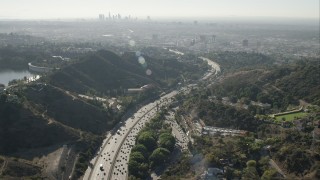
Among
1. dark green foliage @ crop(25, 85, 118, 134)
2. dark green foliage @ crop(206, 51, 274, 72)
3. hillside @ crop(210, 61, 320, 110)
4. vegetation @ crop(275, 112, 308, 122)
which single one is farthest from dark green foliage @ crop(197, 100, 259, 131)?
dark green foliage @ crop(206, 51, 274, 72)

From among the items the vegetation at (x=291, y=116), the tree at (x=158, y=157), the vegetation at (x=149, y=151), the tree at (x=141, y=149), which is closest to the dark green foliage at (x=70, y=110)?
the vegetation at (x=149, y=151)

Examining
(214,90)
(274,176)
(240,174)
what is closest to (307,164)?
(274,176)

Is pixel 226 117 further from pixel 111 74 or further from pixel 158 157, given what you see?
pixel 111 74

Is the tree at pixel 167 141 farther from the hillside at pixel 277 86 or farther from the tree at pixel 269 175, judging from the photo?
the hillside at pixel 277 86

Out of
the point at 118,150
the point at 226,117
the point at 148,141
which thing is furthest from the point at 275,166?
the point at 118,150

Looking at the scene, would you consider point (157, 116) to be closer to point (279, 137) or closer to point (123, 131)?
point (123, 131)

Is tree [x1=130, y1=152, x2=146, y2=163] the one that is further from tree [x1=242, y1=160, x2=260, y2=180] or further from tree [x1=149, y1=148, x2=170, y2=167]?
tree [x1=242, y1=160, x2=260, y2=180]

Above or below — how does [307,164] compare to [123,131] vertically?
above

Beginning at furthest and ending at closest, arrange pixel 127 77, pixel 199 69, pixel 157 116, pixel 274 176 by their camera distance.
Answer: pixel 199 69 < pixel 127 77 < pixel 157 116 < pixel 274 176
